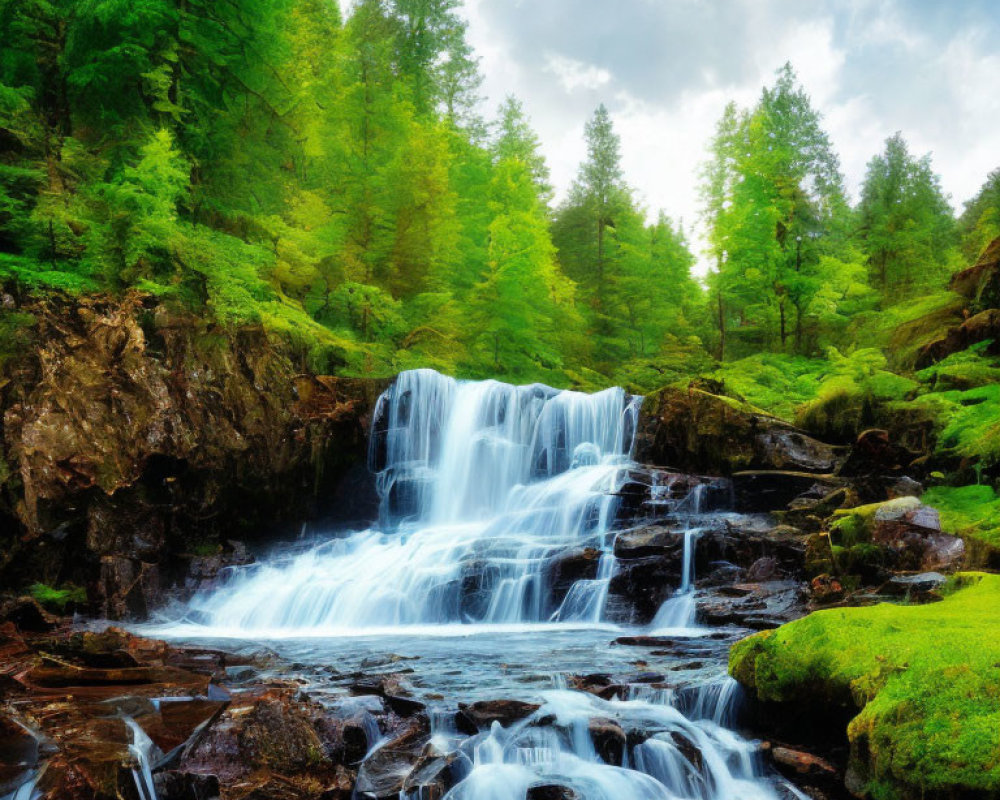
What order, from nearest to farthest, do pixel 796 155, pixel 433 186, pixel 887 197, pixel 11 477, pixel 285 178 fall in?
pixel 11 477 < pixel 285 178 < pixel 433 186 < pixel 796 155 < pixel 887 197

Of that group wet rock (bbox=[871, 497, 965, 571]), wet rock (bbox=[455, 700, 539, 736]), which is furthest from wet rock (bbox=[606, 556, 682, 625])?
wet rock (bbox=[455, 700, 539, 736])

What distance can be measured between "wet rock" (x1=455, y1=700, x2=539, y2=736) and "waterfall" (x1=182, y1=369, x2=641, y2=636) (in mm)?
4808

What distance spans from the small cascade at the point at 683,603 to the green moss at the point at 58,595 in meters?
8.89

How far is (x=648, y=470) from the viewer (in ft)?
44.8

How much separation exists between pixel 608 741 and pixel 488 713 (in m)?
0.98

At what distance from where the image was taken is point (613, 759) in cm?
479

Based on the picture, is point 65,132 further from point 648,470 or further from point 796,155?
point 796,155

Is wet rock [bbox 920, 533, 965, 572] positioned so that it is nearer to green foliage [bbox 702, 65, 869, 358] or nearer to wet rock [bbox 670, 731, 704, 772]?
wet rock [bbox 670, 731, 704, 772]

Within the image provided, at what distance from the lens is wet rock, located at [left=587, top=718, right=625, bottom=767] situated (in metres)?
4.80

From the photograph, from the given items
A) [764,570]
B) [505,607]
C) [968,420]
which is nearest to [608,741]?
[505,607]

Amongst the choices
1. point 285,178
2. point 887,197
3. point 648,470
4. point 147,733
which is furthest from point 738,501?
point 887,197

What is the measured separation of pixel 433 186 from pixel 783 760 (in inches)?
676

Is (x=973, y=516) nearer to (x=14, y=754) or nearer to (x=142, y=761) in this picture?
(x=142, y=761)

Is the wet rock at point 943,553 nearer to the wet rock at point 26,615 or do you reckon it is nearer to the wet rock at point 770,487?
the wet rock at point 770,487
